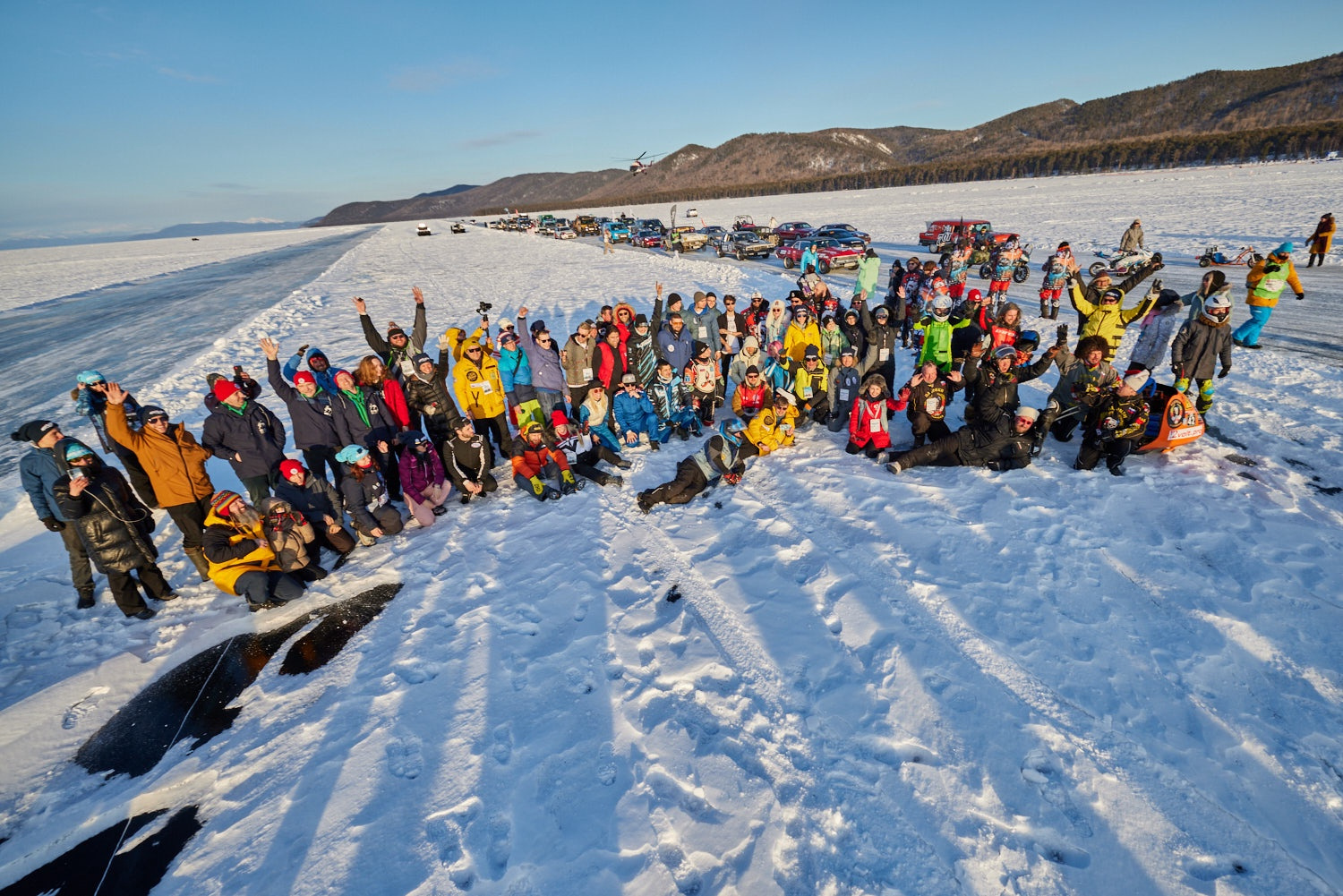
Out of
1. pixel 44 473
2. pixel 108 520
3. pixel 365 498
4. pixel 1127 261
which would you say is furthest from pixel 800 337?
pixel 1127 261

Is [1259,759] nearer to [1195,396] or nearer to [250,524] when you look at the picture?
[1195,396]

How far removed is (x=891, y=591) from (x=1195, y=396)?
5378 millimetres

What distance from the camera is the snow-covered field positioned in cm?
270

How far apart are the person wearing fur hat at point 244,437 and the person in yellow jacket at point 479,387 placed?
1.95 metres

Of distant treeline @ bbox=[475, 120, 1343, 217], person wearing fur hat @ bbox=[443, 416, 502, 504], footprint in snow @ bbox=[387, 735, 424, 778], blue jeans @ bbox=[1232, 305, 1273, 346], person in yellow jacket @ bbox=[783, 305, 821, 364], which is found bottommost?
footprint in snow @ bbox=[387, 735, 424, 778]

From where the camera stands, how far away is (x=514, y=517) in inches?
237

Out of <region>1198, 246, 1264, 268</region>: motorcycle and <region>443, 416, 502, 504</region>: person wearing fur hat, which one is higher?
<region>1198, 246, 1264, 268</region>: motorcycle

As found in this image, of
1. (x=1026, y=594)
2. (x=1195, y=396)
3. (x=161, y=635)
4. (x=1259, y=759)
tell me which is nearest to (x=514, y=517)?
(x=161, y=635)

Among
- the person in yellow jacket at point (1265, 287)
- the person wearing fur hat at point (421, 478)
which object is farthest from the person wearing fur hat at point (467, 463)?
the person in yellow jacket at point (1265, 287)

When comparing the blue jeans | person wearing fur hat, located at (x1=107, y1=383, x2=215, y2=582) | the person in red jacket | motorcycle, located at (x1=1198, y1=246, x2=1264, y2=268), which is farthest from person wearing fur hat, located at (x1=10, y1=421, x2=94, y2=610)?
motorcycle, located at (x1=1198, y1=246, x2=1264, y2=268)

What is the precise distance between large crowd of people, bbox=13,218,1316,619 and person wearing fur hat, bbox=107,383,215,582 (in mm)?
17

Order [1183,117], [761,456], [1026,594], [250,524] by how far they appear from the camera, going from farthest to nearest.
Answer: [1183,117] < [761,456] < [250,524] < [1026,594]

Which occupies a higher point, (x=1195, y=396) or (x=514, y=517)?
(x=1195, y=396)

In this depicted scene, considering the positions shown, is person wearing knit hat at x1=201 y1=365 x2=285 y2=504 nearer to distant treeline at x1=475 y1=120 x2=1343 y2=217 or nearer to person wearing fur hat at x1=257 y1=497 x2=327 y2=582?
person wearing fur hat at x1=257 y1=497 x2=327 y2=582
